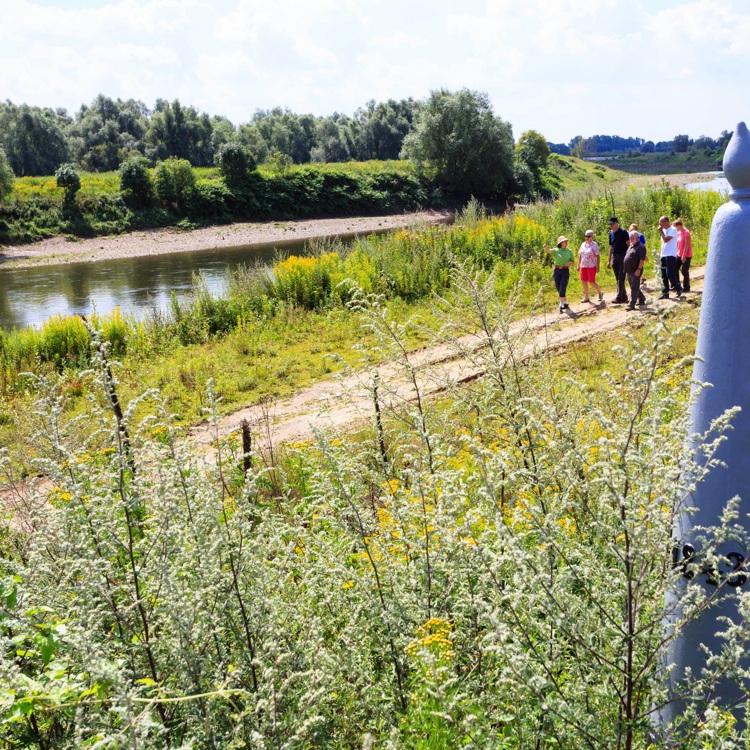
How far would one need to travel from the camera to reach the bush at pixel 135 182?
52062mm

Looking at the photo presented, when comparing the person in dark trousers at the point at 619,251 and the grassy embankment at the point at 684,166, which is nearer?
the person in dark trousers at the point at 619,251

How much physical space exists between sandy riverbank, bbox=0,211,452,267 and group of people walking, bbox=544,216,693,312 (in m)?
25.3

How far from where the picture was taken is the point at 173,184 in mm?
53062

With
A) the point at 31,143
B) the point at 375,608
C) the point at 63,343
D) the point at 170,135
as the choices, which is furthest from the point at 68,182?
the point at 375,608

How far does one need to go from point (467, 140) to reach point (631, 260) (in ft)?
145

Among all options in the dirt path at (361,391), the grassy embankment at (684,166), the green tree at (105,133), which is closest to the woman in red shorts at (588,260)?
the dirt path at (361,391)

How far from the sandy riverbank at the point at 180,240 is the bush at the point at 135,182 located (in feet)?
17.4

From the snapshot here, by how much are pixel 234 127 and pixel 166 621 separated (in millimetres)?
102564

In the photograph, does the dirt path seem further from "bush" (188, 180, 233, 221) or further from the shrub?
"bush" (188, 180, 233, 221)

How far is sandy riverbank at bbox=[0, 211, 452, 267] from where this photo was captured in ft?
138

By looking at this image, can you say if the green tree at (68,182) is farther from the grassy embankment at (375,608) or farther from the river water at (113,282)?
the grassy embankment at (375,608)

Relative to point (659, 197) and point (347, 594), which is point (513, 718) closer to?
point (347, 594)

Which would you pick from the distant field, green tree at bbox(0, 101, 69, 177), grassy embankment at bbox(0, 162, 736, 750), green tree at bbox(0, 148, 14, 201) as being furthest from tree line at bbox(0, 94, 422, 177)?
grassy embankment at bbox(0, 162, 736, 750)

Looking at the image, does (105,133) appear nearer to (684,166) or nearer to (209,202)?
(209,202)
